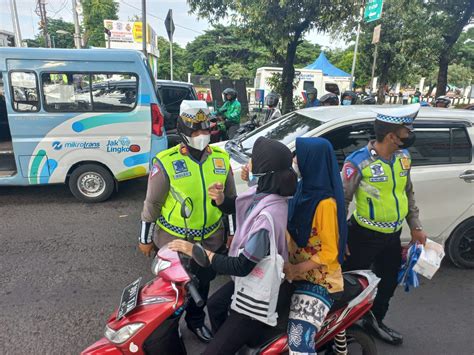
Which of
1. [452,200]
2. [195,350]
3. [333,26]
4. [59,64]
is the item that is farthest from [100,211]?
[333,26]

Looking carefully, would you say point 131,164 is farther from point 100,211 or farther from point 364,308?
point 364,308

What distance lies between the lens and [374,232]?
2500 millimetres

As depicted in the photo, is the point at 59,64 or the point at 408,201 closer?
the point at 408,201

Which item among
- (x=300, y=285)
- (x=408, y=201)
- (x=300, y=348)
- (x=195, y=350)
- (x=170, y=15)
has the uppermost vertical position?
(x=170, y=15)

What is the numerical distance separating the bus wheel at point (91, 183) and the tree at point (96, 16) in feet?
127

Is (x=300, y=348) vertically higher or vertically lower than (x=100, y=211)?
higher

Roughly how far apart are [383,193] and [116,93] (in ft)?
14.1

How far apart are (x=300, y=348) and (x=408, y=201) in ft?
4.42

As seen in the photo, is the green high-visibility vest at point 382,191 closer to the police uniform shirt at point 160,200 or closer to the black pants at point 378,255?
the black pants at point 378,255

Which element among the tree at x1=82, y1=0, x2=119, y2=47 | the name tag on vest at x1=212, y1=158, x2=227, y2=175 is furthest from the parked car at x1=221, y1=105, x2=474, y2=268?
the tree at x1=82, y1=0, x2=119, y2=47

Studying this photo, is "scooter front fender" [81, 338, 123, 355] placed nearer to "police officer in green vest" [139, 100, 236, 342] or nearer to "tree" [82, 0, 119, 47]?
"police officer in green vest" [139, 100, 236, 342]

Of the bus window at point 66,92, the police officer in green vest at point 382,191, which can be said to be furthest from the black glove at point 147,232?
the bus window at point 66,92

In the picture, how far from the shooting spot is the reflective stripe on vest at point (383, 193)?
2.39 meters

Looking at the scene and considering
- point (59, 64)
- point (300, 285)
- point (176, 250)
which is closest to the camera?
point (176, 250)
